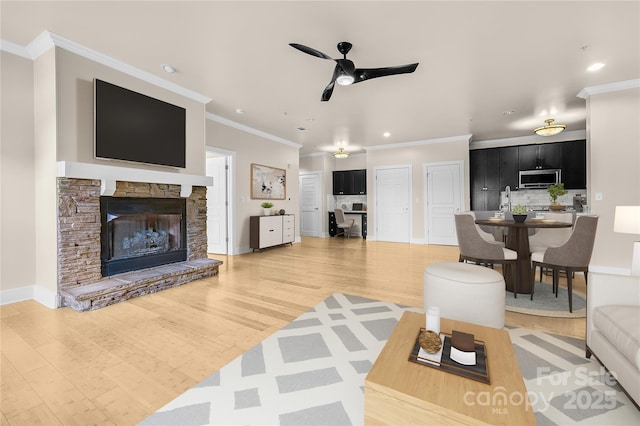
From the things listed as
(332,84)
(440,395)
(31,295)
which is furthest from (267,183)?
(440,395)

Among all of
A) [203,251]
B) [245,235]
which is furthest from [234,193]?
[203,251]

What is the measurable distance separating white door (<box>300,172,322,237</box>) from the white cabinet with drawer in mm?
2072

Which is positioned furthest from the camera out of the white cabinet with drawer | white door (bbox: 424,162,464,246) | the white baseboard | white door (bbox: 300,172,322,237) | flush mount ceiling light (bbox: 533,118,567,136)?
white door (bbox: 300,172,322,237)

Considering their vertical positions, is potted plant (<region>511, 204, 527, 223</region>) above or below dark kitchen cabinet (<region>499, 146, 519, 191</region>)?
below

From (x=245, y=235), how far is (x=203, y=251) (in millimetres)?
1657

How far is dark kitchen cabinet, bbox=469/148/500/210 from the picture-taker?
678cm

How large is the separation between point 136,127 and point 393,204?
19.7 feet

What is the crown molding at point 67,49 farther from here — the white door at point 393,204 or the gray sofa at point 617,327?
the white door at point 393,204

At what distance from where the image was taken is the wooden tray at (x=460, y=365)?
110 cm

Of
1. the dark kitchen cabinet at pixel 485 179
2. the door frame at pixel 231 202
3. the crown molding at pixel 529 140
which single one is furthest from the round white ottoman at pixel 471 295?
the crown molding at pixel 529 140

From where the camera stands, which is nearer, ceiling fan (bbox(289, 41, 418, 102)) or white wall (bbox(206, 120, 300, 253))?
ceiling fan (bbox(289, 41, 418, 102))

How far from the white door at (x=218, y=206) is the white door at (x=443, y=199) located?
492cm

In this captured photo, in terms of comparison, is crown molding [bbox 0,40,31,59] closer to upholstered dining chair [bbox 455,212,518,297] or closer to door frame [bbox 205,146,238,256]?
door frame [bbox 205,146,238,256]

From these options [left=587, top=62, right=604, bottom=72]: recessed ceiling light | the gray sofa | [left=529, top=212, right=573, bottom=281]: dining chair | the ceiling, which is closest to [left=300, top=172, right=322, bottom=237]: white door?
the ceiling
